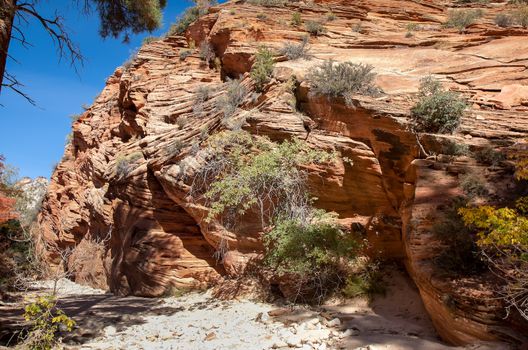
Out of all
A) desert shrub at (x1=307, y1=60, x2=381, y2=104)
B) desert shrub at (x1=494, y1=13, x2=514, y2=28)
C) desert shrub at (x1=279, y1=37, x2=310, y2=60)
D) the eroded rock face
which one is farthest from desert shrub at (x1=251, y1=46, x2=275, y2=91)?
desert shrub at (x1=494, y1=13, x2=514, y2=28)

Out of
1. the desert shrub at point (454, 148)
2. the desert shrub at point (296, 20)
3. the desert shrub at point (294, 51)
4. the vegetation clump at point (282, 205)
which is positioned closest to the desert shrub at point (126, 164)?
the vegetation clump at point (282, 205)

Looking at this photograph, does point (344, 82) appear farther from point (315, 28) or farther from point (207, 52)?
point (207, 52)

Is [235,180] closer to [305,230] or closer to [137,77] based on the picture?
[305,230]

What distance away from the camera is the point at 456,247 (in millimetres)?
5297

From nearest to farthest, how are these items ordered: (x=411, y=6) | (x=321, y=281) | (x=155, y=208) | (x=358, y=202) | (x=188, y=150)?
(x=321, y=281)
(x=358, y=202)
(x=188, y=150)
(x=155, y=208)
(x=411, y=6)

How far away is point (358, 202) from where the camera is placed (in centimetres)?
859

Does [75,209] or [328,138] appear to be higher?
[328,138]

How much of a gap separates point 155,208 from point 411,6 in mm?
12443

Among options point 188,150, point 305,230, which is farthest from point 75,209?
point 305,230

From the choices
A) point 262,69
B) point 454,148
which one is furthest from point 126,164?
point 454,148

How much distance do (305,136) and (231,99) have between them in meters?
3.34

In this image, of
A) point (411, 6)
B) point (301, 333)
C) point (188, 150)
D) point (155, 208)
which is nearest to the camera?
point (301, 333)

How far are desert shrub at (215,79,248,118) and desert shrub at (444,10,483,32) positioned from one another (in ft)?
24.7

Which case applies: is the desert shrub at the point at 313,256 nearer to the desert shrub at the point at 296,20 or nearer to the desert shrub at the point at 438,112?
the desert shrub at the point at 438,112
